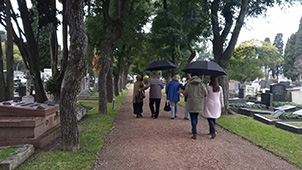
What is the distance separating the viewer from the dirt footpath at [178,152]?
15.5 ft

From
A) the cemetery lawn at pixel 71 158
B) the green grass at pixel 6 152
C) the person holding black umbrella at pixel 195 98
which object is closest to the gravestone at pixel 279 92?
the person holding black umbrella at pixel 195 98

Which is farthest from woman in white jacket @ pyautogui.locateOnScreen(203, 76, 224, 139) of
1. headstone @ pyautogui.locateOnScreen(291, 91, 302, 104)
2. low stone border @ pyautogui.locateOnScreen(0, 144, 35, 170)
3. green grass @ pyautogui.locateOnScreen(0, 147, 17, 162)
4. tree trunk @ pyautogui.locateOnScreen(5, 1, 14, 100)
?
headstone @ pyautogui.locateOnScreen(291, 91, 302, 104)

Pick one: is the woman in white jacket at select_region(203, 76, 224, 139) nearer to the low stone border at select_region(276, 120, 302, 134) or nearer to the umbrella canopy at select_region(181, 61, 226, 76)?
the umbrella canopy at select_region(181, 61, 226, 76)

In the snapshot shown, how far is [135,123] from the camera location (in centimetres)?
889

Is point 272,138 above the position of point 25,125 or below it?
below

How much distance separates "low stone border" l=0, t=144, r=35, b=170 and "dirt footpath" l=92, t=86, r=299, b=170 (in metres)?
1.35

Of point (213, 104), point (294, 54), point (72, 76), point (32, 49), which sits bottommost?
point (213, 104)

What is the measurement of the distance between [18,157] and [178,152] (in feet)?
10.4

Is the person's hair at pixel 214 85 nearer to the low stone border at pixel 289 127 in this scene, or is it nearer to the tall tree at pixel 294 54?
the low stone border at pixel 289 127

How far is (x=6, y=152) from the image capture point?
4660 millimetres

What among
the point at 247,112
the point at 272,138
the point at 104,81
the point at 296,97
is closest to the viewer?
the point at 272,138

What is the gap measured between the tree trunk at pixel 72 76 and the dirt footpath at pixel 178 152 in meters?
0.79

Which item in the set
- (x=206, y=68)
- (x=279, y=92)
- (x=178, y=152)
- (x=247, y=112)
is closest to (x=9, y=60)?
(x=206, y=68)

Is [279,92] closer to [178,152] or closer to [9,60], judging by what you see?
[178,152]
